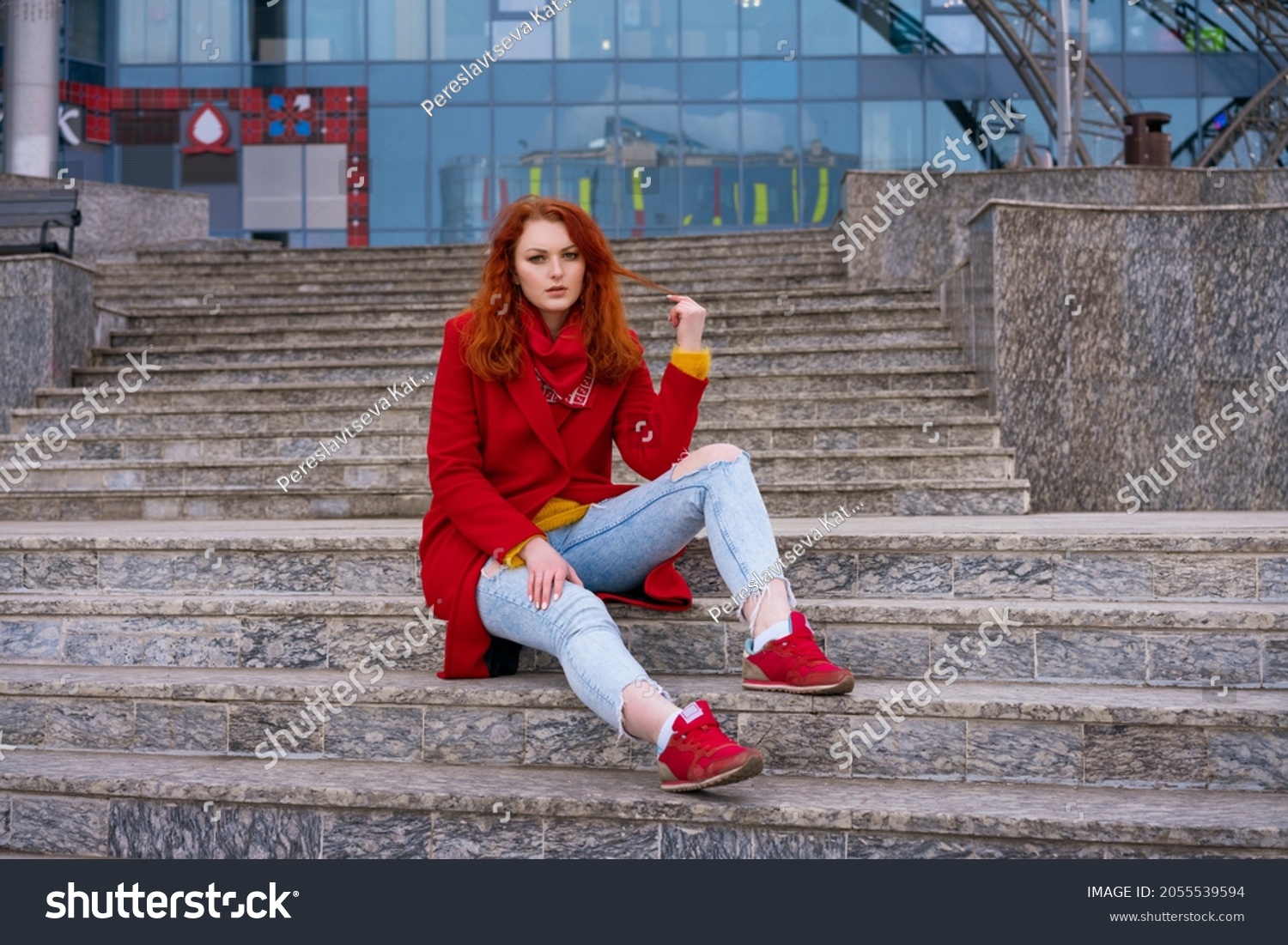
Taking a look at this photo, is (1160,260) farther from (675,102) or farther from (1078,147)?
(675,102)

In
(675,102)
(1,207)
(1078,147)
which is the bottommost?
(1,207)

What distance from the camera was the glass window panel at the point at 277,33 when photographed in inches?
868

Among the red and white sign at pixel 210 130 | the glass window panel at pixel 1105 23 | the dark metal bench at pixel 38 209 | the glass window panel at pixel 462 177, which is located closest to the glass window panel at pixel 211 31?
the red and white sign at pixel 210 130

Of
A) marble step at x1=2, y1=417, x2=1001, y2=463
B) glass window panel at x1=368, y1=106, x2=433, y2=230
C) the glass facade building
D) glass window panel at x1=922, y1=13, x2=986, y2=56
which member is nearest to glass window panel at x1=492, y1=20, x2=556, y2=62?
the glass facade building

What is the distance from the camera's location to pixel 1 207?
10.1 metres

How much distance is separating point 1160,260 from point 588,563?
474 cm

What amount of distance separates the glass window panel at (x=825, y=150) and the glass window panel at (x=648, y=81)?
90.8 inches

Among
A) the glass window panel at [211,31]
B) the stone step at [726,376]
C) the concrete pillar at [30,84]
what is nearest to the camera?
the stone step at [726,376]

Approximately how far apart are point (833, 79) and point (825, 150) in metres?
1.25

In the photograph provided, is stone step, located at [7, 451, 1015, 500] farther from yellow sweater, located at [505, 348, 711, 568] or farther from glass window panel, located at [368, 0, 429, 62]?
glass window panel, located at [368, 0, 429, 62]

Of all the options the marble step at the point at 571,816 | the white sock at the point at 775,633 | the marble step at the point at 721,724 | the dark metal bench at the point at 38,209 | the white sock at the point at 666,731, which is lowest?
the marble step at the point at 571,816

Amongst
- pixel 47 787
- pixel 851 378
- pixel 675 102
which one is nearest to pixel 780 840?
pixel 47 787

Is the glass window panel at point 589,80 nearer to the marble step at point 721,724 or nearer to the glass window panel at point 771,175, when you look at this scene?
the glass window panel at point 771,175

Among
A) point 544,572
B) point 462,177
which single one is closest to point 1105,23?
point 462,177
